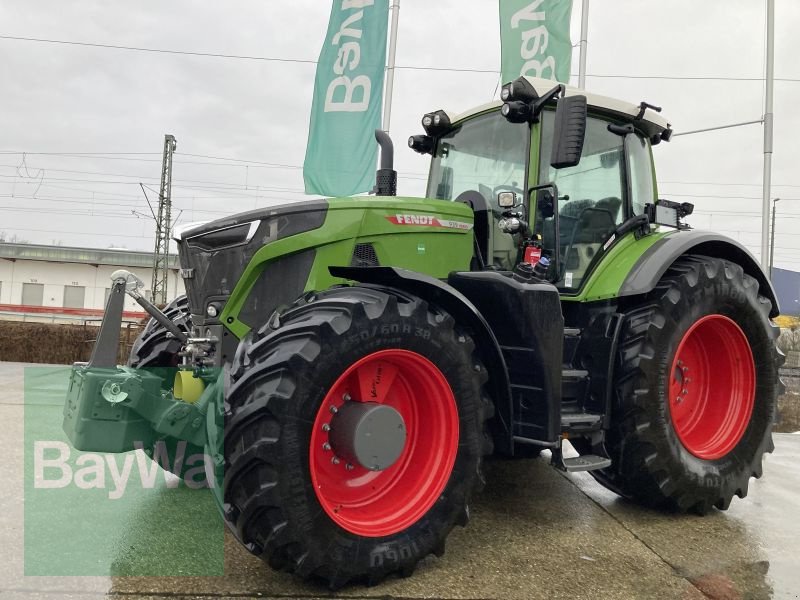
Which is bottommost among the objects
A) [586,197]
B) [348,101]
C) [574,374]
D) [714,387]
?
[714,387]

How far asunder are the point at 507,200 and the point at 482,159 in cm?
55

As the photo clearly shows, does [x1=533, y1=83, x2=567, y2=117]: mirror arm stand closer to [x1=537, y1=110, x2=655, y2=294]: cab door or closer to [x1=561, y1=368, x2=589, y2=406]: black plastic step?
[x1=537, y1=110, x2=655, y2=294]: cab door

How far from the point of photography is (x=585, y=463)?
12.1ft

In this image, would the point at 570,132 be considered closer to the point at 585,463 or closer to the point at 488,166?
the point at 488,166

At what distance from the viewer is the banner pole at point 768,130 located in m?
12.4

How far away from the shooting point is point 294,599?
272 cm

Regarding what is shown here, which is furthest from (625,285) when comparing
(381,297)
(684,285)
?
(381,297)

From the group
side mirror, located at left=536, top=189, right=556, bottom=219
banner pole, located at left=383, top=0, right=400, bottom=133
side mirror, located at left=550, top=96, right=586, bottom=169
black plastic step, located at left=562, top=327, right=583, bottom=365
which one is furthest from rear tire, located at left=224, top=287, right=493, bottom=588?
banner pole, located at left=383, top=0, right=400, bottom=133

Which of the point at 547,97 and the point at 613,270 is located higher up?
the point at 547,97

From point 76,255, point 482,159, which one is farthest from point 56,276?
point 482,159

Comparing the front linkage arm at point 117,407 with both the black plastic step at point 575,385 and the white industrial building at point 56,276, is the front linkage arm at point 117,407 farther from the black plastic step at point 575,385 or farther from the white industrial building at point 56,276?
the white industrial building at point 56,276

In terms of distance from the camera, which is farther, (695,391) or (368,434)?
(695,391)

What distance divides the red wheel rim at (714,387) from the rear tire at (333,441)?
6.20 ft

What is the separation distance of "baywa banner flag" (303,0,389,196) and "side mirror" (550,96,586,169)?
19.3 ft
